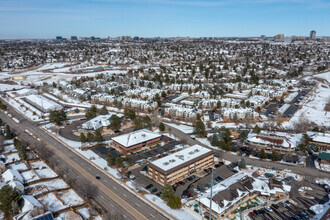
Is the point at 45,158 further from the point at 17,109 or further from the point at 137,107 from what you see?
the point at 17,109

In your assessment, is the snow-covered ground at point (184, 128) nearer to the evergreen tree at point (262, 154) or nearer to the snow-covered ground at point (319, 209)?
the evergreen tree at point (262, 154)

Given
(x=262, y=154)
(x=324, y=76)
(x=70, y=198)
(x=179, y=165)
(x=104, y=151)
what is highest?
(x=324, y=76)

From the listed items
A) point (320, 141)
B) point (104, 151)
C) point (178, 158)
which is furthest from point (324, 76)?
point (104, 151)

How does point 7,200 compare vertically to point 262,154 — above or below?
above

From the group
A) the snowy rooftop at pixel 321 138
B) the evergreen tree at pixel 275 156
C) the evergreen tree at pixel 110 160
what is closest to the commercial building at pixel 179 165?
the evergreen tree at pixel 110 160

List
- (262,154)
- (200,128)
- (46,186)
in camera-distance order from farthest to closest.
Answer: (200,128) < (262,154) < (46,186)

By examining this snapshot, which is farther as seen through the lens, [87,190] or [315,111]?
[315,111]

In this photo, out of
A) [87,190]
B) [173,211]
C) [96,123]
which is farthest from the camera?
[96,123]

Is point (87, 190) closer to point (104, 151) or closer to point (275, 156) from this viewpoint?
point (104, 151)
